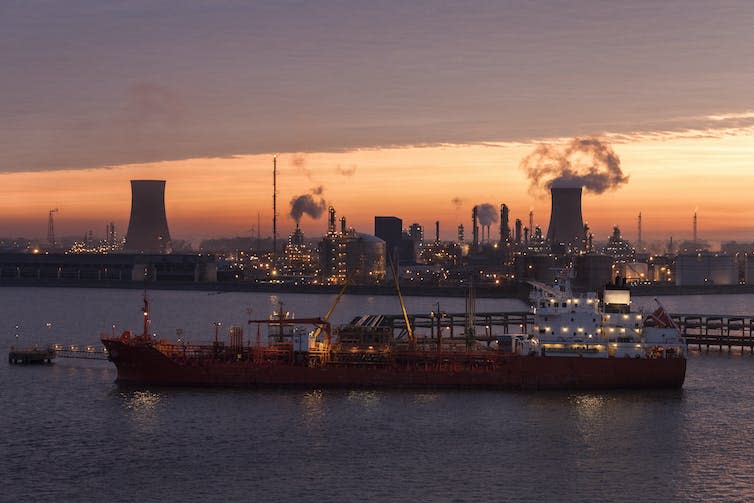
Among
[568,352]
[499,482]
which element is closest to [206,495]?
[499,482]

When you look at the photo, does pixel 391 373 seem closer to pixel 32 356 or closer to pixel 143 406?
pixel 143 406

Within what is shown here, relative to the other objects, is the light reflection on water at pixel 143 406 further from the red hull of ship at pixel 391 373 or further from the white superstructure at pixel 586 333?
the white superstructure at pixel 586 333

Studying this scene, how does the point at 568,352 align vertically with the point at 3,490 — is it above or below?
above

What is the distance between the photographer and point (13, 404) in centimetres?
5997

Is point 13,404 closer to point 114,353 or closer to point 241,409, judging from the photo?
point 114,353

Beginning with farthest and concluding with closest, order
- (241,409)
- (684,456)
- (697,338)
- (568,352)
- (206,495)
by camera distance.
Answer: (697,338) → (568,352) → (241,409) → (684,456) → (206,495)

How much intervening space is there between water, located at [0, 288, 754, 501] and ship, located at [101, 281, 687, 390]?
56.9 inches

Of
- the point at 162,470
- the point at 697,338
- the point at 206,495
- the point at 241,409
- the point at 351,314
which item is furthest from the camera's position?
the point at 351,314

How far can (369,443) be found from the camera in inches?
1949

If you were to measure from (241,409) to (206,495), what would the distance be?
16.5 m

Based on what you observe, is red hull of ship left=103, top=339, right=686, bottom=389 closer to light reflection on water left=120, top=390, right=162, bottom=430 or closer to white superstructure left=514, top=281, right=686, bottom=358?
white superstructure left=514, top=281, right=686, bottom=358

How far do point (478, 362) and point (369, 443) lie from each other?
17668 millimetres

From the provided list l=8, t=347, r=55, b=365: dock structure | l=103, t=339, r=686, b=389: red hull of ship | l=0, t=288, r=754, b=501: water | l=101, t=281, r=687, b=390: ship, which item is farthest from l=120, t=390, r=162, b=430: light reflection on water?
l=8, t=347, r=55, b=365: dock structure

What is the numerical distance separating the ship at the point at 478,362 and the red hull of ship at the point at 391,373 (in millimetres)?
60
